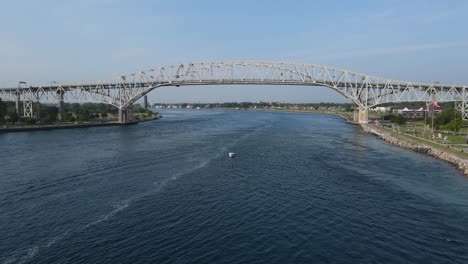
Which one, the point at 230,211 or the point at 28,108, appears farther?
the point at 28,108

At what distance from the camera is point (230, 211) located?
55.6ft

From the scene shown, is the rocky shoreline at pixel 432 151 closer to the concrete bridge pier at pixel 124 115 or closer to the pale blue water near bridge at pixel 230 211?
the pale blue water near bridge at pixel 230 211

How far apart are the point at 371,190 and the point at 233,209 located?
8.94m

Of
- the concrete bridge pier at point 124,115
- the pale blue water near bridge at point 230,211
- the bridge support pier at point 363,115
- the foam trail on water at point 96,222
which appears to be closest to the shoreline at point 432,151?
the pale blue water near bridge at point 230,211

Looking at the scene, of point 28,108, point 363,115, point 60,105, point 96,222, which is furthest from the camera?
point 28,108

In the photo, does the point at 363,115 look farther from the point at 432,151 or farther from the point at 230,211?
the point at 230,211

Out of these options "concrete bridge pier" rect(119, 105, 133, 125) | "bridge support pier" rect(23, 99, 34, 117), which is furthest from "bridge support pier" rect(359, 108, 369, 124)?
"bridge support pier" rect(23, 99, 34, 117)

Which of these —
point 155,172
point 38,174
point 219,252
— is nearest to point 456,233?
point 219,252

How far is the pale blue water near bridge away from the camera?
12578mm

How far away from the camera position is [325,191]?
20.7 meters

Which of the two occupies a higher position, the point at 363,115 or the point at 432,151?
the point at 363,115

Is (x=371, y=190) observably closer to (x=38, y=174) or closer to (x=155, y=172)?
(x=155, y=172)

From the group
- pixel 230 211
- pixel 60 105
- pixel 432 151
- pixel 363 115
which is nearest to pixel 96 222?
pixel 230 211

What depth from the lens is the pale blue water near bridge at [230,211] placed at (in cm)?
1258
